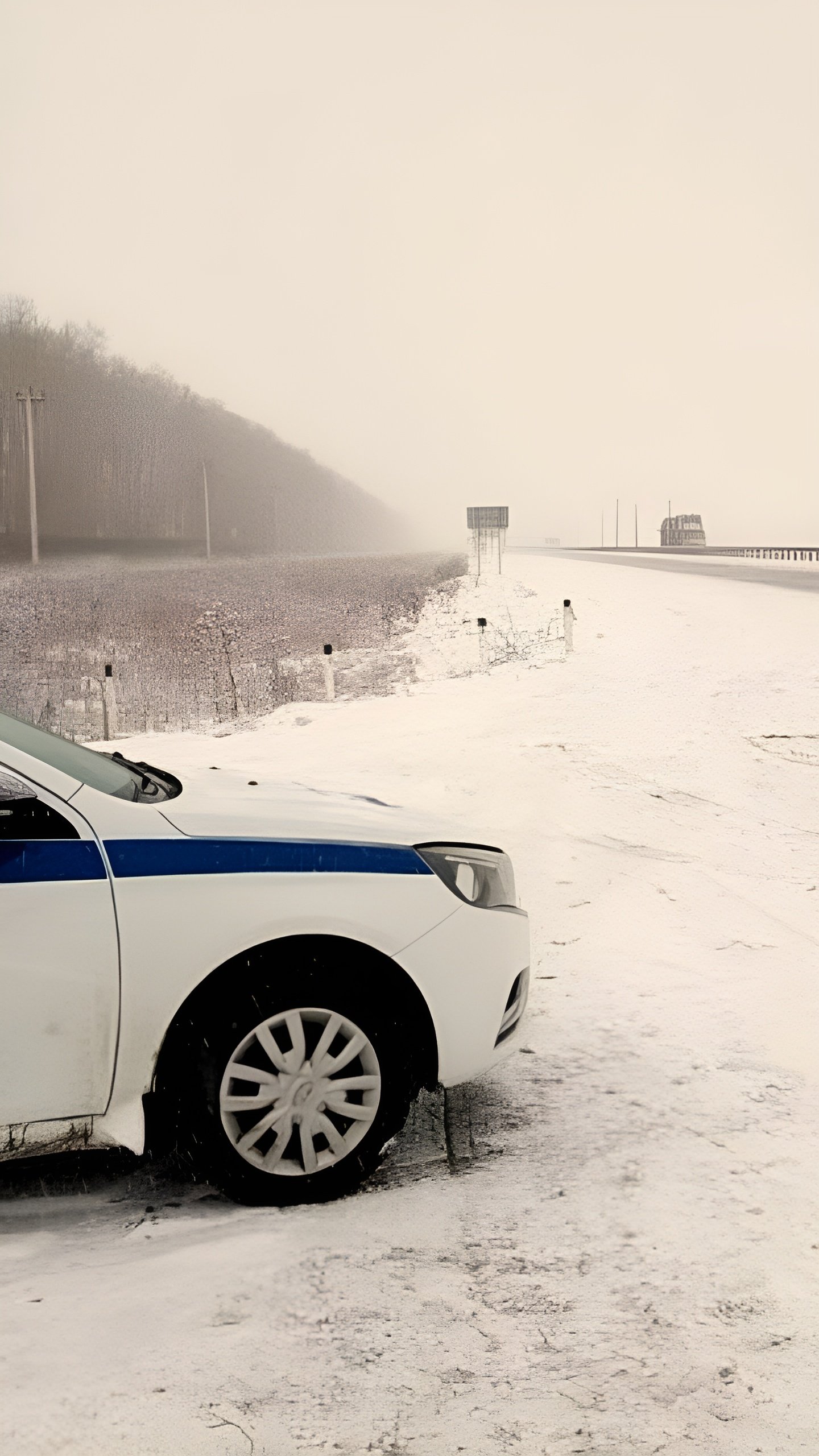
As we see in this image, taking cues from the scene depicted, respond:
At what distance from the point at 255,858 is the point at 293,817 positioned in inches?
11.2

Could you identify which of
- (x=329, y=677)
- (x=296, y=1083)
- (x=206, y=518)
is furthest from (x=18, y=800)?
(x=206, y=518)

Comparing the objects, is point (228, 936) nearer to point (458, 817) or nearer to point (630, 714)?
point (458, 817)

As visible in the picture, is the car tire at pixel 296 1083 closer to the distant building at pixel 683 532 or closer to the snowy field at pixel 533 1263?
the snowy field at pixel 533 1263

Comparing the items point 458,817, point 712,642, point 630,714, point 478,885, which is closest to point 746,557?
point 712,642

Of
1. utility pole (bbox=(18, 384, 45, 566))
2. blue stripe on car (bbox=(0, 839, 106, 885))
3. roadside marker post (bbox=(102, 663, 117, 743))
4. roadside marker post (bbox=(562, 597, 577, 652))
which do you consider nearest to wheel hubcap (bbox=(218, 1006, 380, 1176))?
→ blue stripe on car (bbox=(0, 839, 106, 885))

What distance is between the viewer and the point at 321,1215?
3.01 metres

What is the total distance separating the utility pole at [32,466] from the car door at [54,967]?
25690 mm

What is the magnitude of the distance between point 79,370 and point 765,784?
30.3m

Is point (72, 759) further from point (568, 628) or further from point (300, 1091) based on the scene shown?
point (568, 628)

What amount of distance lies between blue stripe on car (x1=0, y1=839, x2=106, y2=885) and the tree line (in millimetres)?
26744

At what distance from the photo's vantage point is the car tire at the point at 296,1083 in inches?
113

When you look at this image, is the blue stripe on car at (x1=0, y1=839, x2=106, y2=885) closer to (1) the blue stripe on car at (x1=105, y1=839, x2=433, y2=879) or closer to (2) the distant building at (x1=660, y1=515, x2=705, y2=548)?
(1) the blue stripe on car at (x1=105, y1=839, x2=433, y2=879)

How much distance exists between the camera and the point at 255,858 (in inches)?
116

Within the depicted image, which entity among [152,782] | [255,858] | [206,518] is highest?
[206,518]
